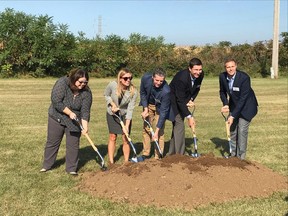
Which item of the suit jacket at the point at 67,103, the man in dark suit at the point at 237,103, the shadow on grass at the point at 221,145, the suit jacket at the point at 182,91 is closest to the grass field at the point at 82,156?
the shadow on grass at the point at 221,145

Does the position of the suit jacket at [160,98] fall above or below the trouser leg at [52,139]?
above

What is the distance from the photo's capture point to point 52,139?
690 centimetres

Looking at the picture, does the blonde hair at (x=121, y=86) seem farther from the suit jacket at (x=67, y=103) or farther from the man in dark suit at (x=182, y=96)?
the man in dark suit at (x=182, y=96)

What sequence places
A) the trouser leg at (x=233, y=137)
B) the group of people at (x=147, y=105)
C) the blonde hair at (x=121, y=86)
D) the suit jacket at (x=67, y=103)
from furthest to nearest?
the trouser leg at (x=233, y=137) < the blonde hair at (x=121, y=86) < the group of people at (x=147, y=105) < the suit jacket at (x=67, y=103)

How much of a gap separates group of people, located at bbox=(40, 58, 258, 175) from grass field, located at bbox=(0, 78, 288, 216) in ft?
2.05

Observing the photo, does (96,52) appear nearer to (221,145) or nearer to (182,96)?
(221,145)

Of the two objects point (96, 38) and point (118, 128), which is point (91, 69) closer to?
point (96, 38)

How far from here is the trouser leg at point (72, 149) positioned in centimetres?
686

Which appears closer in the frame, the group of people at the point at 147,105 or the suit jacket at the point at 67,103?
the suit jacket at the point at 67,103

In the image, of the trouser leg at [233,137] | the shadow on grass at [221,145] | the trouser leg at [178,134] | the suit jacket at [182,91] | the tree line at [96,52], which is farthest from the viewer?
the tree line at [96,52]

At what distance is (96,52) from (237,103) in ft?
83.5

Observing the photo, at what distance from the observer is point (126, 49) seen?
33.8 m

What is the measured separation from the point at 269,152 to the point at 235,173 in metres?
2.99

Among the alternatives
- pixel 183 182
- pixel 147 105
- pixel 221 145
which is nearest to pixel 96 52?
pixel 221 145
